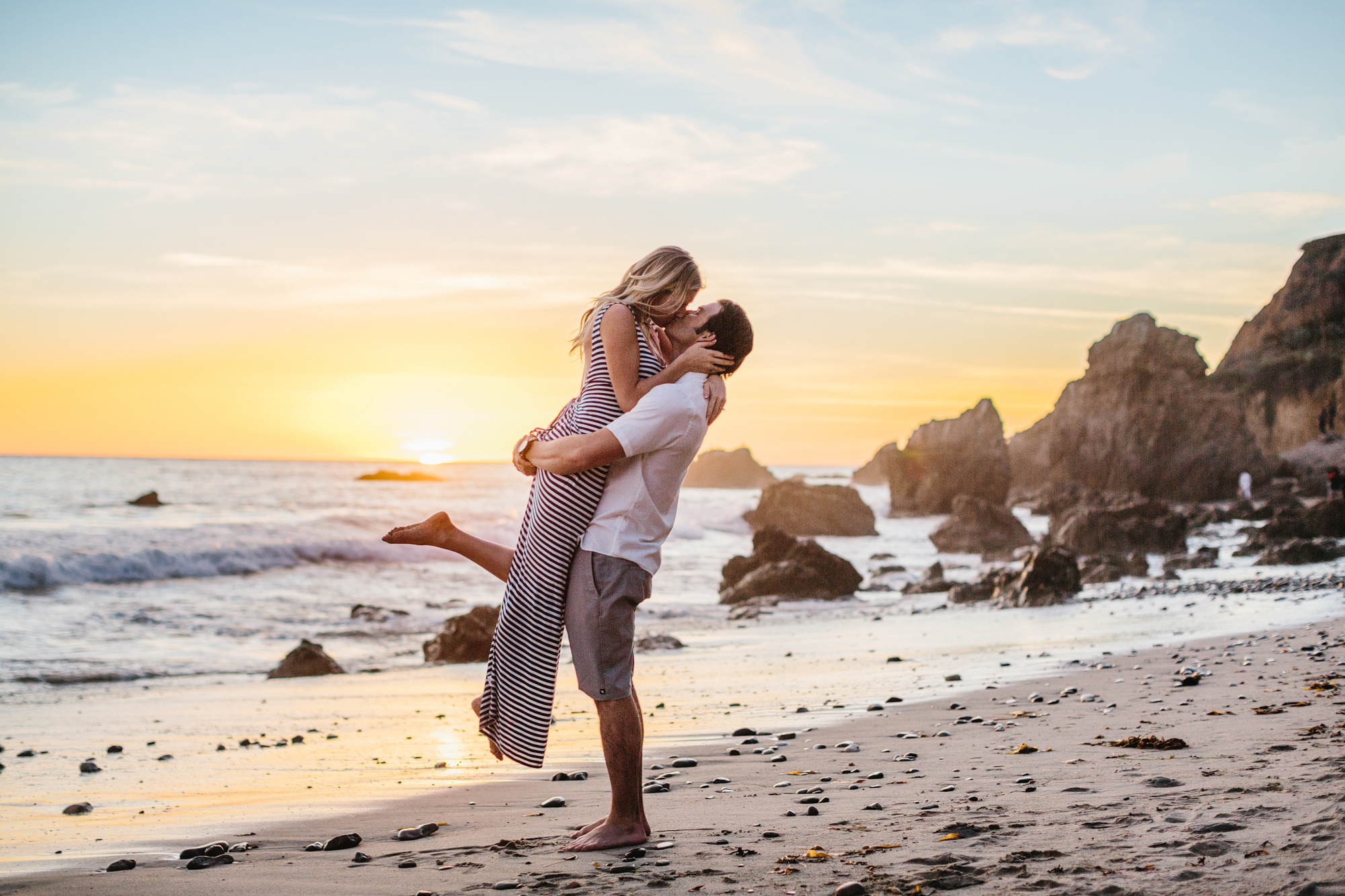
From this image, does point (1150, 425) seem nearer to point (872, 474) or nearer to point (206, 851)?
point (872, 474)

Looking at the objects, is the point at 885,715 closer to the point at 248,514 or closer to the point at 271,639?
the point at 271,639

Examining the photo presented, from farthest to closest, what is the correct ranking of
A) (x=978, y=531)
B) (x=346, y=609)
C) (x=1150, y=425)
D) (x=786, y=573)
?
(x=1150, y=425) < (x=978, y=531) < (x=786, y=573) < (x=346, y=609)

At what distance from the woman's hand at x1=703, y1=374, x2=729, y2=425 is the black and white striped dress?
0.67 feet

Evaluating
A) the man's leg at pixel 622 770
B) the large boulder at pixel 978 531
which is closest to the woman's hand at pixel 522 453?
the man's leg at pixel 622 770

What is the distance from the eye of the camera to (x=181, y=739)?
704 cm

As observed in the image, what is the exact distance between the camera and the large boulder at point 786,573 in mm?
17062

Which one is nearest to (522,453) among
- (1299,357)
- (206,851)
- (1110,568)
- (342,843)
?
(342,843)

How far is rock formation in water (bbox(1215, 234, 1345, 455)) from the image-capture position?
65.1 m

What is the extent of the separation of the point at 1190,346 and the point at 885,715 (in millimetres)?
65216

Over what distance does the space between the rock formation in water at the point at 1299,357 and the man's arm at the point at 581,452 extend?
69582 millimetres

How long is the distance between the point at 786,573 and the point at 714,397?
1367cm

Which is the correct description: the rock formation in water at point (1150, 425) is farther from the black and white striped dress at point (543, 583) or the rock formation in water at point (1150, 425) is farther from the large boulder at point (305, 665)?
the black and white striped dress at point (543, 583)

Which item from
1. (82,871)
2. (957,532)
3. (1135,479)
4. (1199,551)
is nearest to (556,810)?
(82,871)

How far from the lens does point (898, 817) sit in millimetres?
3785
